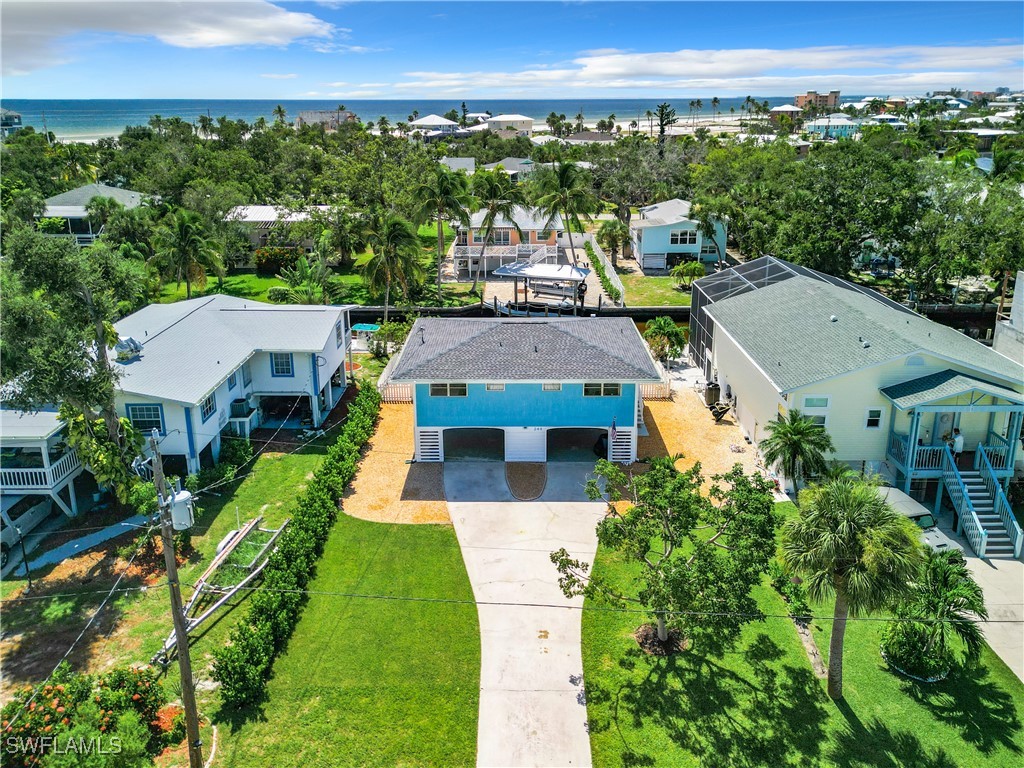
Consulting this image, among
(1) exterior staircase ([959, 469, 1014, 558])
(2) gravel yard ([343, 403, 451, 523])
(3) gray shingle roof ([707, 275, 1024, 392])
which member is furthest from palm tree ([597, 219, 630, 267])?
(1) exterior staircase ([959, 469, 1014, 558])

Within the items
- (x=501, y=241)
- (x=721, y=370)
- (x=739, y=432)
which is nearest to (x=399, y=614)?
(x=739, y=432)

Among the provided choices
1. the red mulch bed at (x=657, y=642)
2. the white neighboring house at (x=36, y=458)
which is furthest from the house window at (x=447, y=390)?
the white neighboring house at (x=36, y=458)

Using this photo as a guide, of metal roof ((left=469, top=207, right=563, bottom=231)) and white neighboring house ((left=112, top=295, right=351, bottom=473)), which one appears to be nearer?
white neighboring house ((left=112, top=295, right=351, bottom=473))

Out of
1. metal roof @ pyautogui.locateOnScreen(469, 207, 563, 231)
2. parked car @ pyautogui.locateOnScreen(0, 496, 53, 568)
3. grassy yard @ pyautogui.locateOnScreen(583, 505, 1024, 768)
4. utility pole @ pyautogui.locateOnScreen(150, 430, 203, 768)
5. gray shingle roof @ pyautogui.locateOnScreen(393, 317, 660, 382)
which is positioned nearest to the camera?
utility pole @ pyautogui.locateOnScreen(150, 430, 203, 768)

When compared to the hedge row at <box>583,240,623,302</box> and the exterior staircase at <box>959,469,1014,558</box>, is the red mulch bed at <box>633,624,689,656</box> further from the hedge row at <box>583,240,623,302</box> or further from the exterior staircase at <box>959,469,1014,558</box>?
the hedge row at <box>583,240,623,302</box>

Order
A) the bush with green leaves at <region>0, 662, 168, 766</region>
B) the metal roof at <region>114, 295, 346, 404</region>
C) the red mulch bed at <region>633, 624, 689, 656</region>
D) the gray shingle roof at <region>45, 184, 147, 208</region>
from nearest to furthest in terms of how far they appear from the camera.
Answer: the bush with green leaves at <region>0, 662, 168, 766</region> < the red mulch bed at <region>633, 624, 689, 656</region> < the metal roof at <region>114, 295, 346, 404</region> < the gray shingle roof at <region>45, 184, 147, 208</region>

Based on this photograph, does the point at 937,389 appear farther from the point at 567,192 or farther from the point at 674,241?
the point at 674,241

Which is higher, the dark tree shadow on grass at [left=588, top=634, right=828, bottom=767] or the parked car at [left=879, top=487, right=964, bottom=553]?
the parked car at [left=879, top=487, right=964, bottom=553]
